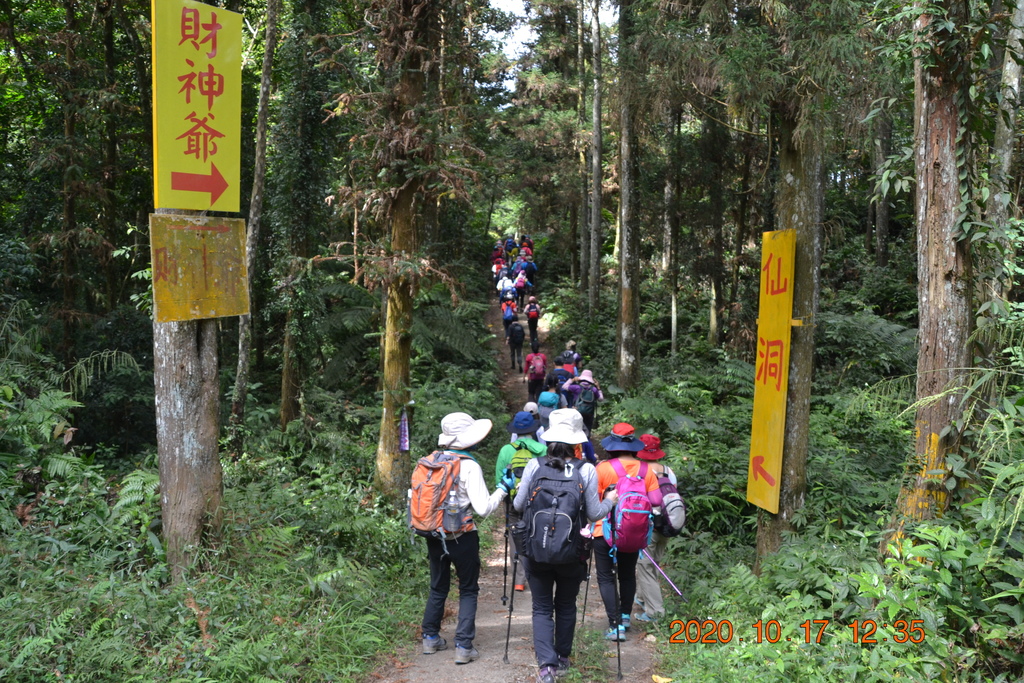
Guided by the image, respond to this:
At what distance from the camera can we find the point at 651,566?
22.1 ft

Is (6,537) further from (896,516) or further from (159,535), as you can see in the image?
(896,516)

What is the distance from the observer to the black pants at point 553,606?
198 inches

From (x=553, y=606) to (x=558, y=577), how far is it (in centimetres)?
29

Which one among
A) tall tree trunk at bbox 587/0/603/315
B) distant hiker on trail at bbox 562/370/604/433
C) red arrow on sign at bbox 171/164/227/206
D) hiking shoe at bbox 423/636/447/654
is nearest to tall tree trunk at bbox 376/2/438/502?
red arrow on sign at bbox 171/164/227/206

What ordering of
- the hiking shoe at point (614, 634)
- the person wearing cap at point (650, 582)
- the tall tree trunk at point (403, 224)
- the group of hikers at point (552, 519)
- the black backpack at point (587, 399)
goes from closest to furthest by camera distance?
the group of hikers at point (552, 519), the hiking shoe at point (614, 634), the person wearing cap at point (650, 582), the tall tree trunk at point (403, 224), the black backpack at point (587, 399)

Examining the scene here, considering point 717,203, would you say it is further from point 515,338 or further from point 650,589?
point 650,589

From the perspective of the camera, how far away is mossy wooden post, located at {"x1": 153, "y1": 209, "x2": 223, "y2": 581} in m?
5.47

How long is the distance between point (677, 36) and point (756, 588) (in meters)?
7.57

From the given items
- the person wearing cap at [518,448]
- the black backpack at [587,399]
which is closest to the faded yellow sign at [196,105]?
the person wearing cap at [518,448]

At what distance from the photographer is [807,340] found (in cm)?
645

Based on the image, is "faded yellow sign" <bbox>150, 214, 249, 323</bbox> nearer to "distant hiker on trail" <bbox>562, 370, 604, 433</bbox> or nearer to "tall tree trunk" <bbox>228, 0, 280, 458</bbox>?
"tall tree trunk" <bbox>228, 0, 280, 458</bbox>

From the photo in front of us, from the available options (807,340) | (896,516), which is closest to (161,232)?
(807,340)

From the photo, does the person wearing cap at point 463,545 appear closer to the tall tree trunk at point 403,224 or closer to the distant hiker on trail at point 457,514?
the distant hiker on trail at point 457,514
